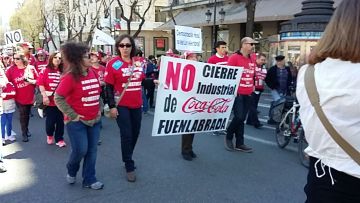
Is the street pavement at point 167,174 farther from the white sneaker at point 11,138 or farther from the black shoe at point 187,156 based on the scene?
the white sneaker at point 11,138

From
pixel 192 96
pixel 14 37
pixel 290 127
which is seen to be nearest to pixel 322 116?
pixel 192 96

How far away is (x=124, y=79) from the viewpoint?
5.11 m

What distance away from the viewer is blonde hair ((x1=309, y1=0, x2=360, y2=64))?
1.78 meters

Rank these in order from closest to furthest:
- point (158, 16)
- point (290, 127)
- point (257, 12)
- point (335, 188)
A: point (335, 188) → point (290, 127) → point (257, 12) → point (158, 16)

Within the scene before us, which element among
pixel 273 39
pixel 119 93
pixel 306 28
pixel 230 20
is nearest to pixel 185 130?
pixel 119 93

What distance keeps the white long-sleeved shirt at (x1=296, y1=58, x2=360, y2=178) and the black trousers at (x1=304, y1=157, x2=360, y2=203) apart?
0.20 ft

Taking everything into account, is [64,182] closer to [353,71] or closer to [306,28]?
[353,71]

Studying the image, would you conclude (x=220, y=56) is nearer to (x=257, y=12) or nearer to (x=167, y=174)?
(x=167, y=174)

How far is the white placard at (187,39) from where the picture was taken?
9.00 m

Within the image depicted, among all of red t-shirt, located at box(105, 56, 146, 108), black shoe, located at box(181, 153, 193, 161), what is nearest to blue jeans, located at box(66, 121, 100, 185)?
red t-shirt, located at box(105, 56, 146, 108)

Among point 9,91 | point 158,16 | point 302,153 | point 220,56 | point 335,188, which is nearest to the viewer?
point 335,188

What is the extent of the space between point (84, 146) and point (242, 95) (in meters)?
3.07

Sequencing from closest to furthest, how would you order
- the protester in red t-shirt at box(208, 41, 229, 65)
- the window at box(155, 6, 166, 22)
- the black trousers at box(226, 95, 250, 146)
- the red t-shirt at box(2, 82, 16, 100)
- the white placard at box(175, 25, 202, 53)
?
1. the black trousers at box(226, 95, 250, 146)
2. the protester in red t-shirt at box(208, 41, 229, 65)
3. the red t-shirt at box(2, 82, 16, 100)
4. the white placard at box(175, 25, 202, 53)
5. the window at box(155, 6, 166, 22)

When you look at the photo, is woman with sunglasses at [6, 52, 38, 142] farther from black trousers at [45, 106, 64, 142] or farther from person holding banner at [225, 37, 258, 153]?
person holding banner at [225, 37, 258, 153]
